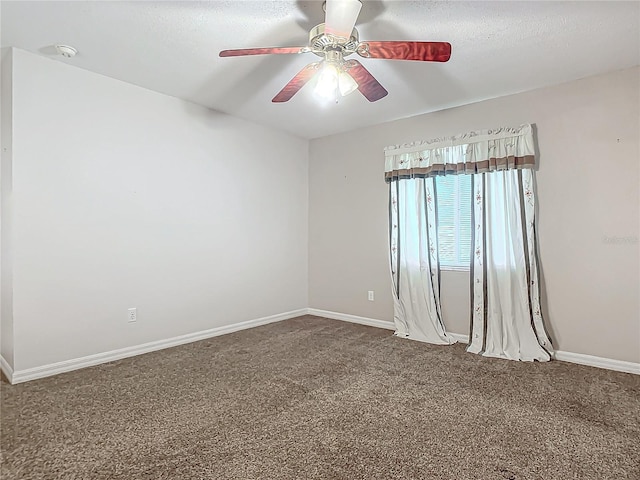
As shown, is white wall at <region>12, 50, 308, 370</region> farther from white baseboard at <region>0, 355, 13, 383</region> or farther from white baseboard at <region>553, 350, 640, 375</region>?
white baseboard at <region>553, 350, 640, 375</region>

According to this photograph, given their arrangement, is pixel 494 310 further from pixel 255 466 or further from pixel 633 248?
pixel 255 466

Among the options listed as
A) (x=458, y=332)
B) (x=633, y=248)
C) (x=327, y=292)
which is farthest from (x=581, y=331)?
(x=327, y=292)

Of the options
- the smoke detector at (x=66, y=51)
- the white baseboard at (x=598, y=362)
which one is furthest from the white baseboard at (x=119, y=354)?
the white baseboard at (x=598, y=362)

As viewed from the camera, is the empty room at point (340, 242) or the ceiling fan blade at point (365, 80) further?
the ceiling fan blade at point (365, 80)

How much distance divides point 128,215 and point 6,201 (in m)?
0.84

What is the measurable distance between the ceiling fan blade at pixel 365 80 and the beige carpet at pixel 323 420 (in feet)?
6.78

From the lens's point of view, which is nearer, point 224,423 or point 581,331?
point 224,423

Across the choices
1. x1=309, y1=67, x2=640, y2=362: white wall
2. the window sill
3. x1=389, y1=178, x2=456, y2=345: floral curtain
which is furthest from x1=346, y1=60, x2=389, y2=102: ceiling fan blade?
the window sill

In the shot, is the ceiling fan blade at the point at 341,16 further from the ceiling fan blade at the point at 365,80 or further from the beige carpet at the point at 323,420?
the beige carpet at the point at 323,420

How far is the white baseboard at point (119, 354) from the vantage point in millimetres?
2752

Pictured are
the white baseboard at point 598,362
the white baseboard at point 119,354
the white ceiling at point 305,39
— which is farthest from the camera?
the white baseboard at point 598,362

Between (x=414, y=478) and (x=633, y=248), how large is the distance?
8.63 feet

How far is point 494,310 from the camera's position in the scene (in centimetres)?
348

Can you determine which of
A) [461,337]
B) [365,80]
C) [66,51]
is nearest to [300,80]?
[365,80]
